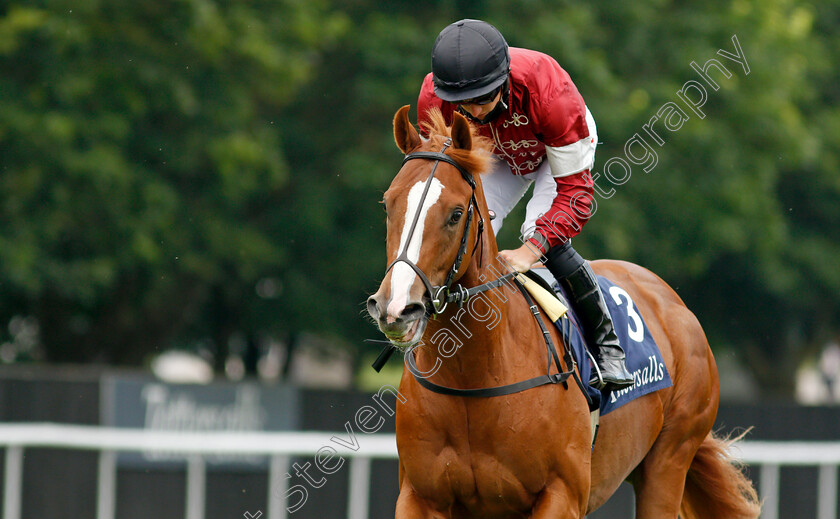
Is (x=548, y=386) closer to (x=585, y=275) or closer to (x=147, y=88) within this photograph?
(x=585, y=275)

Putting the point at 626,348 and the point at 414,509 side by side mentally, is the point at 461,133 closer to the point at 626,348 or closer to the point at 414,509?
the point at 414,509

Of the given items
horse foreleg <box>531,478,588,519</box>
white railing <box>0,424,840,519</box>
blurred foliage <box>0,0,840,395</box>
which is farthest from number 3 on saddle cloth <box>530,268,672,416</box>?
blurred foliage <box>0,0,840,395</box>

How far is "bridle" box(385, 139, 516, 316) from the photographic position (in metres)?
3.53

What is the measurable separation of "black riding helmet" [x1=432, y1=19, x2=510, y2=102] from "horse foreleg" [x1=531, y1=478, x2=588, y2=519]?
153 centimetres

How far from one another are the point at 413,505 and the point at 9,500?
4.67 metres

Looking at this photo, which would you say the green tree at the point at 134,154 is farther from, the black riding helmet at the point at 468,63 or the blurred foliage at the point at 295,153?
the black riding helmet at the point at 468,63

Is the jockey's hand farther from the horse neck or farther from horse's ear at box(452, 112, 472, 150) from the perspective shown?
horse's ear at box(452, 112, 472, 150)

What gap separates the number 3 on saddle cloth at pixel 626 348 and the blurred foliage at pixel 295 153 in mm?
8829

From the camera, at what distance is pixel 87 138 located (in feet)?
42.4

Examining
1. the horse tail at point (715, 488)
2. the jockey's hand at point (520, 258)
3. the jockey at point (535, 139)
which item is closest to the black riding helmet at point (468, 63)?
the jockey at point (535, 139)

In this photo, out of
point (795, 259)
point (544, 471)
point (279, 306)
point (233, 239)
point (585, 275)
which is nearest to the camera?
point (544, 471)

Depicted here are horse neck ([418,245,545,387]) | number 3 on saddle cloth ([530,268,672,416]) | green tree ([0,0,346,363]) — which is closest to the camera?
horse neck ([418,245,545,387])

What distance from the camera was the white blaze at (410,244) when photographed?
11.1ft

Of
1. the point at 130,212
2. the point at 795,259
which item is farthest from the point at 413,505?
the point at 795,259
